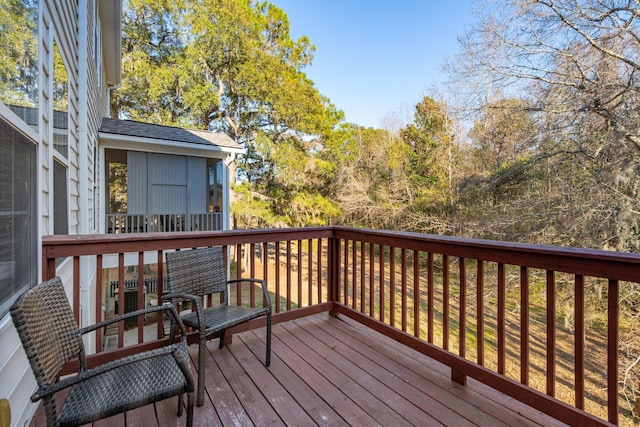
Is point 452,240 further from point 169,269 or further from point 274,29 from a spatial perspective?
point 274,29

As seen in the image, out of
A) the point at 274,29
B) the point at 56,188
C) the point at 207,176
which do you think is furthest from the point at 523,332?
the point at 274,29

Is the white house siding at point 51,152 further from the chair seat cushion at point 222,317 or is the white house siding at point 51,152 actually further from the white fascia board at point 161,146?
the white fascia board at point 161,146

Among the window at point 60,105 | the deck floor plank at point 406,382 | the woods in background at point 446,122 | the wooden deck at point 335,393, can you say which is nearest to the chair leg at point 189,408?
the wooden deck at point 335,393

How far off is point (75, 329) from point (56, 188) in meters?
1.52

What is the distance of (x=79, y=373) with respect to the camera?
1.44 metres

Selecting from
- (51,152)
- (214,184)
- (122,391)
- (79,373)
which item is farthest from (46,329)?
(214,184)

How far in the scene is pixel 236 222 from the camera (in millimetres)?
12227

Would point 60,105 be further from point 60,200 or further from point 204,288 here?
point 204,288

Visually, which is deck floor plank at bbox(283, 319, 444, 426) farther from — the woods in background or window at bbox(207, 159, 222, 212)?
window at bbox(207, 159, 222, 212)

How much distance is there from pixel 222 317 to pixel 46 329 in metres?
1.08

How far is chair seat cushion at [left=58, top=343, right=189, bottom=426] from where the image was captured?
127cm

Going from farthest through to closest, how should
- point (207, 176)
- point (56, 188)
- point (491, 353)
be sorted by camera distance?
point (207, 176) < point (491, 353) < point (56, 188)

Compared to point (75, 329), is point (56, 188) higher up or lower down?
higher up

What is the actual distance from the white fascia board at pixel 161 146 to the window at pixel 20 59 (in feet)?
17.6
